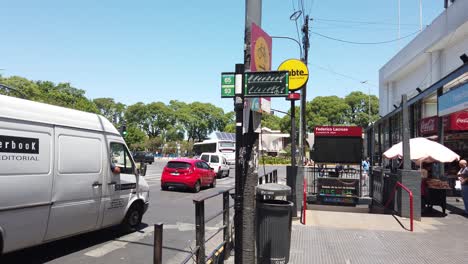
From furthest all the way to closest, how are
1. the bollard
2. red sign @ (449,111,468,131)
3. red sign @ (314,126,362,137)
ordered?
red sign @ (449,111,468,131), red sign @ (314,126,362,137), the bollard

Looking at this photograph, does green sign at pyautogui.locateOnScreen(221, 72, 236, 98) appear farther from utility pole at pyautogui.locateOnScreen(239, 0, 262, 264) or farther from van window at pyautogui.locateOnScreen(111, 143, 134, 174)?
van window at pyautogui.locateOnScreen(111, 143, 134, 174)

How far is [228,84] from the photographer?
5129mm

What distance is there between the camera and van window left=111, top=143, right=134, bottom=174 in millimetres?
8104

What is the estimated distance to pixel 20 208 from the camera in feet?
18.6

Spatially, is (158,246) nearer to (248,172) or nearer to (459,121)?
(248,172)

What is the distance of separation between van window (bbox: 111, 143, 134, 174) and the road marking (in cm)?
138

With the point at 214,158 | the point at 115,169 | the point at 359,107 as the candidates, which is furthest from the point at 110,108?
the point at 115,169

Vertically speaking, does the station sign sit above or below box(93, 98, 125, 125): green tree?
below

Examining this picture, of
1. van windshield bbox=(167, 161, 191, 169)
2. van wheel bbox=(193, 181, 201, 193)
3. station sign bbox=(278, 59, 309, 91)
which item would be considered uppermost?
station sign bbox=(278, 59, 309, 91)

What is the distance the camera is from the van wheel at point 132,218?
8414 mm

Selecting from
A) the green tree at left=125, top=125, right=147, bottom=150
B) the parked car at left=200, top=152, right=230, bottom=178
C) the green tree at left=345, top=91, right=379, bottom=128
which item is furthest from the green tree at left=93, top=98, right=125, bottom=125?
the parked car at left=200, top=152, right=230, bottom=178

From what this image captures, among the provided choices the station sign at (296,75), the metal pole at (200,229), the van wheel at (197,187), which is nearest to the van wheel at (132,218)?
the metal pole at (200,229)

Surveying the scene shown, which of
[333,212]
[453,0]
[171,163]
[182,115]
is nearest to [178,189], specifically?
[171,163]

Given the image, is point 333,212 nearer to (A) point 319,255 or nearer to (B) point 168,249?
(A) point 319,255
